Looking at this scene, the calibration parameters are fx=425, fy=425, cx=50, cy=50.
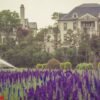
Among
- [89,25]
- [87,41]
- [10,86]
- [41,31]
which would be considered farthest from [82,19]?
[10,86]

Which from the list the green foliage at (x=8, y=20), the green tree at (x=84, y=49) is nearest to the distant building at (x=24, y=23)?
the green foliage at (x=8, y=20)

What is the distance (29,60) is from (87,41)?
9.96 meters

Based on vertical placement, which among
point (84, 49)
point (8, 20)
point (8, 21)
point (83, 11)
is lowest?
point (84, 49)

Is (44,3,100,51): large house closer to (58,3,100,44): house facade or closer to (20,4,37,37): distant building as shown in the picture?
(58,3,100,44): house facade

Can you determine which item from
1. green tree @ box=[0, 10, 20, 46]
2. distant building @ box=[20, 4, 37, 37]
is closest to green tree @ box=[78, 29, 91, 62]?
green tree @ box=[0, 10, 20, 46]

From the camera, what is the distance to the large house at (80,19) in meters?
73.1

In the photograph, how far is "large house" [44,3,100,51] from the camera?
2879 inches

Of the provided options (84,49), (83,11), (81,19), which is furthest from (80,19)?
(84,49)

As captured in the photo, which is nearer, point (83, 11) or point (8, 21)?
point (8, 21)

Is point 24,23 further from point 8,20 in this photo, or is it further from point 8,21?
point 8,20

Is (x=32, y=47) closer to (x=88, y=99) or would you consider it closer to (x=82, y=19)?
(x=82, y=19)

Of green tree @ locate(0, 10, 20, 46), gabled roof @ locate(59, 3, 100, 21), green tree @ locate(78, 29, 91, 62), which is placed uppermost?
gabled roof @ locate(59, 3, 100, 21)

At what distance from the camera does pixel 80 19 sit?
7394cm

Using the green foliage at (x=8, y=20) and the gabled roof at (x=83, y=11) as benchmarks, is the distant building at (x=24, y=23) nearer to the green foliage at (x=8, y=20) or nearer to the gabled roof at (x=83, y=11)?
the gabled roof at (x=83, y=11)
